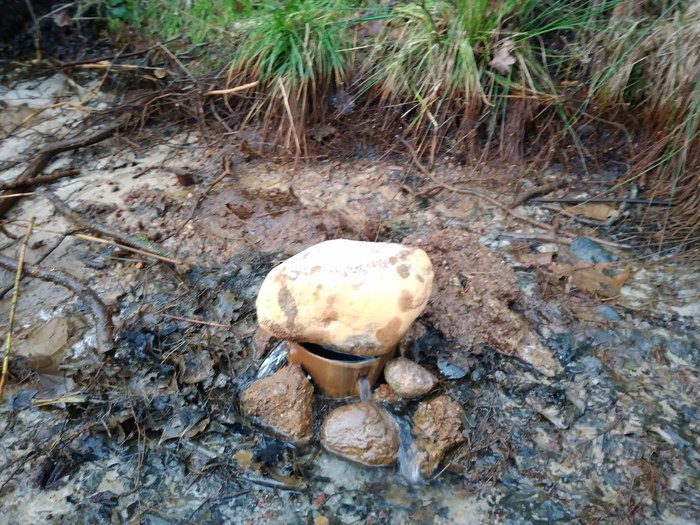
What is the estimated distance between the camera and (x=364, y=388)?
215cm

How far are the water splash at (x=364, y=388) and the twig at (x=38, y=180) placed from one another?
226 cm

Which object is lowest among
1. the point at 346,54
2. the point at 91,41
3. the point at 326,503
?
the point at 326,503

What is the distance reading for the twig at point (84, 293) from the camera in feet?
7.97

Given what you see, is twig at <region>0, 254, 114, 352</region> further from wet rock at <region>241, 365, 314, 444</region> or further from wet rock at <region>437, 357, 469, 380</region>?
wet rock at <region>437, 357, 469, 380</region>

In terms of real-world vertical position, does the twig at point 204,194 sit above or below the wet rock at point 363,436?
above

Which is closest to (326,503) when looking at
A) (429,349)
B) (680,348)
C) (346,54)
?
(429,349)

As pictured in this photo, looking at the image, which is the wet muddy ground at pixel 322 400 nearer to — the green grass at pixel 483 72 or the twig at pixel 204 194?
the twig at pixel 204 194

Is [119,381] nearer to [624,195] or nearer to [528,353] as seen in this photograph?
[528,353]

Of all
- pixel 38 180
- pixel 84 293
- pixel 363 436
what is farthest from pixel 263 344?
pixel 38 180

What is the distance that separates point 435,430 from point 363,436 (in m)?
0.26

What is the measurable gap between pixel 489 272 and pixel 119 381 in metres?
1.58

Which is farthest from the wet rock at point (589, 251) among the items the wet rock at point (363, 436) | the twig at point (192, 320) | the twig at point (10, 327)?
the twig at point (10, 327)

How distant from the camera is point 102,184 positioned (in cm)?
329

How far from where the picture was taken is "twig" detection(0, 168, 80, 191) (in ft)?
10.3
